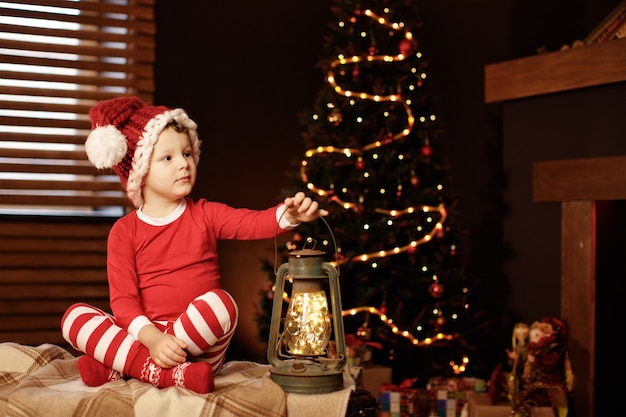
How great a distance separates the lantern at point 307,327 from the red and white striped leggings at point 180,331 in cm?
12

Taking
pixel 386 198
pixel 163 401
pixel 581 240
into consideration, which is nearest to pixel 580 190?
pixel 581 240

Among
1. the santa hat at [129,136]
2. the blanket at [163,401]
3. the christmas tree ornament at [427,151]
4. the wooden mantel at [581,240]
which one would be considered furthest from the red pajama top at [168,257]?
the wooden mantel at [581,240]

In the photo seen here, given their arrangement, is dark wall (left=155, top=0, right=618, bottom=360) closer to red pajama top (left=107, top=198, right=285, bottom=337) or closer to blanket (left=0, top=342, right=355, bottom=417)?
red pajama top (left=107, top=198, right=285, bottom=337)

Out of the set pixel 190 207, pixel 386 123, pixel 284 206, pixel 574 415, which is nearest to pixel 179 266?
pixel 190 207

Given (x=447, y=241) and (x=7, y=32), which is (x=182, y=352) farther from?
(x=7, y=32)

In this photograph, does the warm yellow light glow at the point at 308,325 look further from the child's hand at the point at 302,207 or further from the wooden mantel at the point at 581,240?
the wooden mantel at the point at 581,240

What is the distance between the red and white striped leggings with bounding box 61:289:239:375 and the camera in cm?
192

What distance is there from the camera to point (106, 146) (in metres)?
2.11

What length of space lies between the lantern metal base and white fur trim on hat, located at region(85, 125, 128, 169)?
27.6 inches

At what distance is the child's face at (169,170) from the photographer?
2.13 metres

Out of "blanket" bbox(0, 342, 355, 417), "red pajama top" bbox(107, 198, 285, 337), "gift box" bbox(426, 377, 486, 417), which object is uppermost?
"red pajama top" bbox(107, 198, 285, 337)

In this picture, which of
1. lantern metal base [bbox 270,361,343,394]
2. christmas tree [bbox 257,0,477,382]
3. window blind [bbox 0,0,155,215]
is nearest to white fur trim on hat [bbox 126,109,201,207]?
lantern metal base [bbox 270,361,343,394]

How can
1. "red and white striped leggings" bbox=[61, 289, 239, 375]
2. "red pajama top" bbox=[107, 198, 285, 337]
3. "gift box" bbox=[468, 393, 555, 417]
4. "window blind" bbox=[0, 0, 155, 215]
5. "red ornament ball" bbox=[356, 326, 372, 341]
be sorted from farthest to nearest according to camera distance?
"window blind" bbox=[0, 0, 155, 215]
"red ornament ball" bbox=[356, 326, 372, 341]
"gift box" bbox=[468, 393, 555, 417]
"red pajama top" bbox=[107, 198, 285, 337]
"red and white striped leggings" bbox=[61, 289, 239, 375]

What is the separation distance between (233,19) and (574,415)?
2728mm
